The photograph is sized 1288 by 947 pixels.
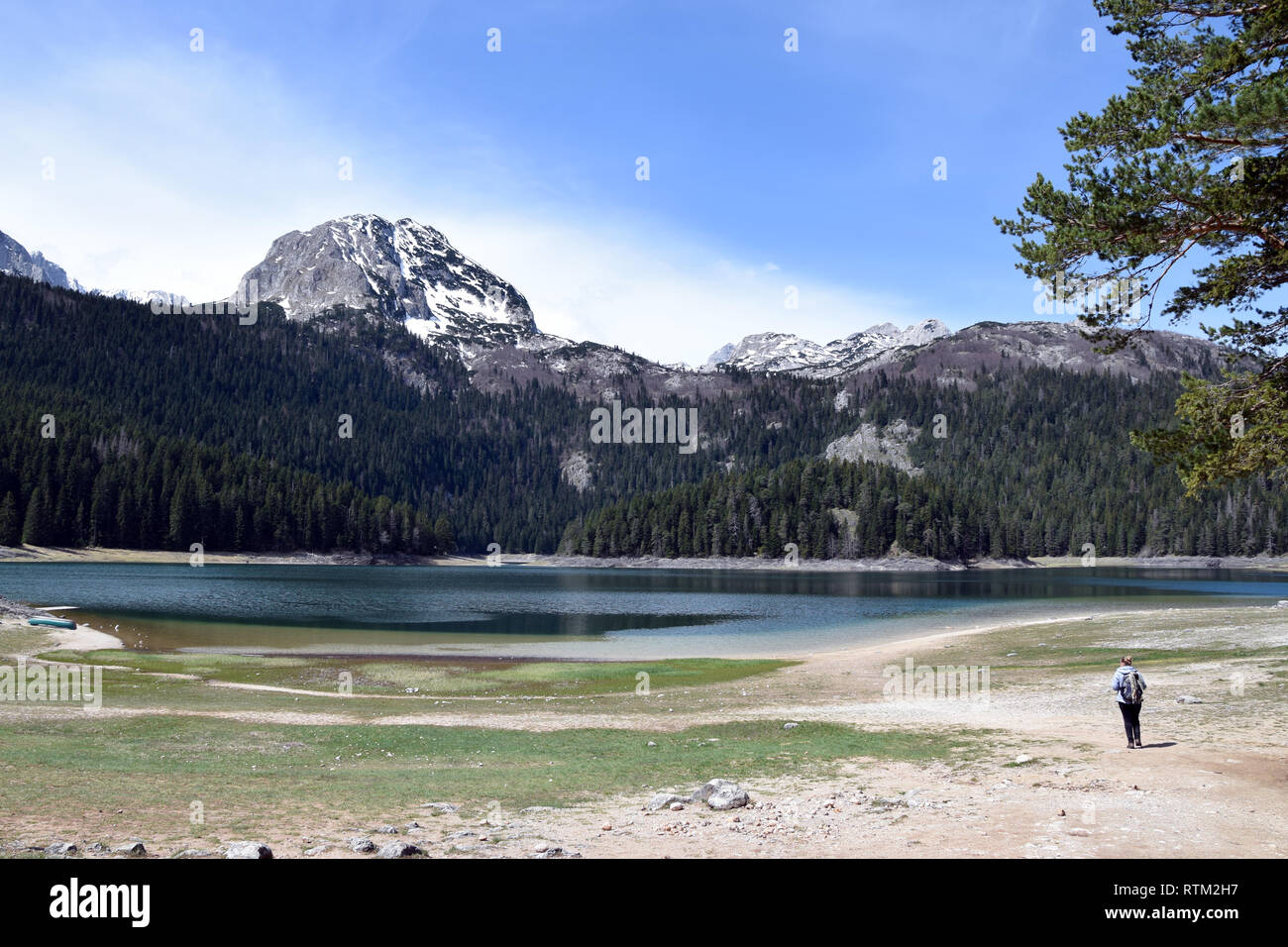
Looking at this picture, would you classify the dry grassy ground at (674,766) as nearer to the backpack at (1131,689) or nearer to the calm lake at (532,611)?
the backpack at (1131,689)

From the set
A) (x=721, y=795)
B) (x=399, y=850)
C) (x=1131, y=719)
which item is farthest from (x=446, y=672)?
(x=1131, y=719)

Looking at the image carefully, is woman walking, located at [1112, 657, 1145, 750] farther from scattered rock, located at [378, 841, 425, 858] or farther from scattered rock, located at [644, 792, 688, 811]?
scattered rock, located at [378, 841, 425, 858]

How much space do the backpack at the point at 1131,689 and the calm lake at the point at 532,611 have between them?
36.7 m

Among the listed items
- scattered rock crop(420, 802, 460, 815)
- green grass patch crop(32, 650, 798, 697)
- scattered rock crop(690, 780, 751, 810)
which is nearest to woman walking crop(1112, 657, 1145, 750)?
scattered rock crop(690, 780, 751, 810)

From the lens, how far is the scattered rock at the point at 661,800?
1795cm

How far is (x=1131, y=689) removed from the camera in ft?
71.2

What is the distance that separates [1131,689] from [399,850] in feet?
60.2

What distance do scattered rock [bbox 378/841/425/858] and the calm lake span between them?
42.6 m

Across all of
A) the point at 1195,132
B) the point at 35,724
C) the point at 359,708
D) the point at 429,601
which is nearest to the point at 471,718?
the point at 359,708

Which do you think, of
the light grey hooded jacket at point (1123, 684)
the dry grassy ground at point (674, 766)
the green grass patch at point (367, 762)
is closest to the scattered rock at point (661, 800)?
the dry grassy ground at point (674, 766)

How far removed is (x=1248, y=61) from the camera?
1803cm

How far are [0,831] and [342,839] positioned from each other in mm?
5575
